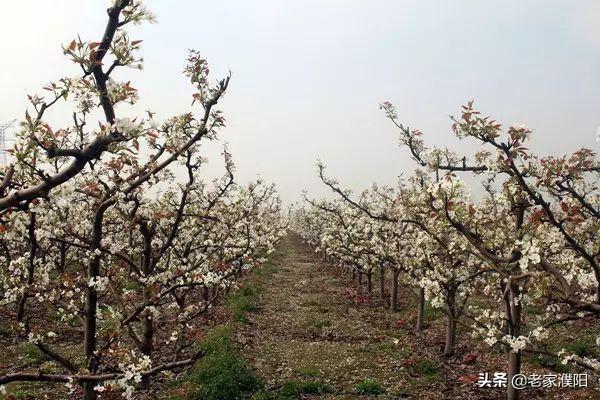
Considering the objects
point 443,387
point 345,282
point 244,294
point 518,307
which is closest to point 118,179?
point 518,307

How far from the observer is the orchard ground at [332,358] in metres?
13.6

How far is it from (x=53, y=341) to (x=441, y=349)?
52.2 feet

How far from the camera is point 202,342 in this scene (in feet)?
56.5

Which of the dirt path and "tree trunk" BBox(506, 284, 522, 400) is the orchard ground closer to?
the dirt path

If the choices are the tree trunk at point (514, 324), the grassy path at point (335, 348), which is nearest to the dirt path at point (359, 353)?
the grassy path at point (335, 348)

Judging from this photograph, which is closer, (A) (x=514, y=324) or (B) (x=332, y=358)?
(A) (x=514, y=324)

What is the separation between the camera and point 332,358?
17.0 m

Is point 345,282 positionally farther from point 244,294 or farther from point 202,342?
point 202,342

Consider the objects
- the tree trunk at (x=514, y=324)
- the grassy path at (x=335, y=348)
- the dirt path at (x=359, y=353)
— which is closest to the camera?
the tree trunk at (x=514, y=324)

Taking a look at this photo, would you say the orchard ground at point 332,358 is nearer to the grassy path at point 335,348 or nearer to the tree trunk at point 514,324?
the grassy path at point 335,348

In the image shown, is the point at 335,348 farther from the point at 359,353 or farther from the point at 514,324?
the point at 514,324

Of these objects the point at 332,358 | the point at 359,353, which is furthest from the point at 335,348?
the point at 332,358

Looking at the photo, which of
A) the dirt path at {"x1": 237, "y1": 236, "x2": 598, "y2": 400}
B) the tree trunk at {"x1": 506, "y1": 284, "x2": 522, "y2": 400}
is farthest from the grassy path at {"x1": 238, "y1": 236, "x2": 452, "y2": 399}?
the tree trunk at {"x1": 506, "y1": 284, "x2": 522, "y2": 400}

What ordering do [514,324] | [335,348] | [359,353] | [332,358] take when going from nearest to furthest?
1. [514,324]
2. [332,358]
3. [359,353]
4. [335,348]
